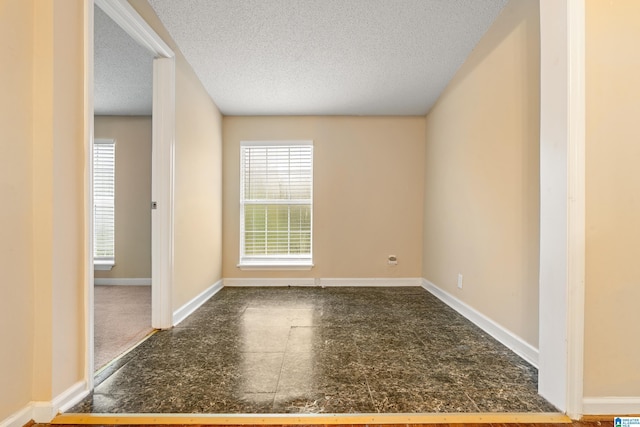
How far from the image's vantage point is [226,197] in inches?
187

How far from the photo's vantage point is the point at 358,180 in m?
4.76

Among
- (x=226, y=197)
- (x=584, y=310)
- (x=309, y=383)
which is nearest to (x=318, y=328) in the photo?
(x=309, y=383)

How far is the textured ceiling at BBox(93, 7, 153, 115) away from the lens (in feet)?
10.1

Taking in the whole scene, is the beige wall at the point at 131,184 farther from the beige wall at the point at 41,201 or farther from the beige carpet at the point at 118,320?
the beige wall at the point at 41,201

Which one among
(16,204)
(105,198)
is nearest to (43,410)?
(16,204)

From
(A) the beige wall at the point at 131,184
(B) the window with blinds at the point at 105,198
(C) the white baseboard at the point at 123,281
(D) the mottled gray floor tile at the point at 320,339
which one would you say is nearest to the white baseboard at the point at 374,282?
(D) the mottled gray floor tile at the point at 320,339

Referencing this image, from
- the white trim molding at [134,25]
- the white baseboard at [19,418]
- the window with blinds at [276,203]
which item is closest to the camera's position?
the white baseboard at [19,418]

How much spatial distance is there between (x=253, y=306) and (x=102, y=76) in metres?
3.02

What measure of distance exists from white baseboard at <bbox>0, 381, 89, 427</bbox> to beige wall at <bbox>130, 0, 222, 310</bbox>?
131 cm

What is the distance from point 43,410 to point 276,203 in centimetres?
348

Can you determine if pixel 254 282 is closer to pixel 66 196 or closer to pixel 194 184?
pixel 194 184

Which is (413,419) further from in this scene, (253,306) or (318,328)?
(253,306)

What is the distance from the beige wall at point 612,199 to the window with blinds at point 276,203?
3.47 m

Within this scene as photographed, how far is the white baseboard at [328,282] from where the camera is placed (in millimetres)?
4711
